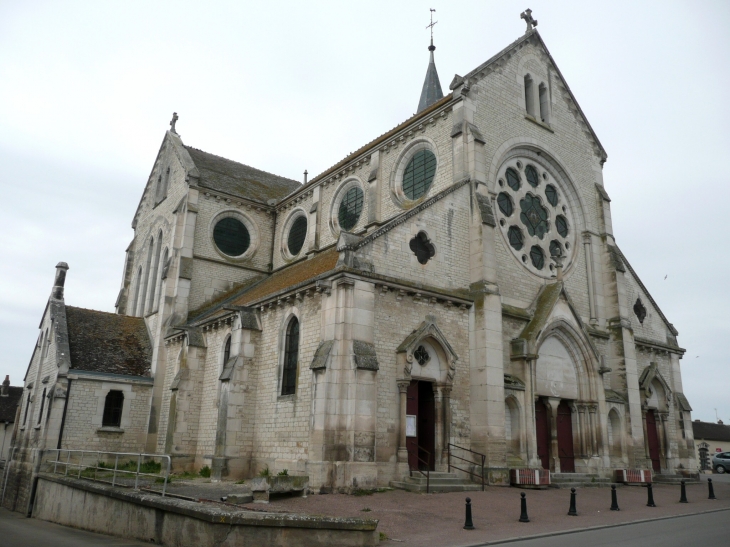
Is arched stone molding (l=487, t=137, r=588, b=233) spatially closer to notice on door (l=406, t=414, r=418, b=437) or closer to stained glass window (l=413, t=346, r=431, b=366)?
stained glass window (l=413, t=346, r=431, b=366)

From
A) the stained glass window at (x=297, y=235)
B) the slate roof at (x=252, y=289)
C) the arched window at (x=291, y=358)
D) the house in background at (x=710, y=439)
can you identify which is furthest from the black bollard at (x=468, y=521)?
the house in background at (x=710, y=439)

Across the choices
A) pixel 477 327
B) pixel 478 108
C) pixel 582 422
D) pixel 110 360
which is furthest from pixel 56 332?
pixel 582 422

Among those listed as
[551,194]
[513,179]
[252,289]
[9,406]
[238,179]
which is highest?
[238,179]

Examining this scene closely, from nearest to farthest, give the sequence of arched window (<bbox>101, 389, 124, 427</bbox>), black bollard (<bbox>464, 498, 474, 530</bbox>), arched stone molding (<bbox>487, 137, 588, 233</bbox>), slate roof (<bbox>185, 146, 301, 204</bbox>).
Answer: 1. black bollard (<bbox>464, 498, 474, 530</bbox>)
2. arched stone molding (<bbox>487, 137, 588, 233</bbox>)
3. arched window (<bbox>101, 389, 124, 427</bbox>)
4. slate roof (<bbox>185, 146, 301, 204</bbox>)

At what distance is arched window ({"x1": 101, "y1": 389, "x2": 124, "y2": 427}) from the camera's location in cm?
2473

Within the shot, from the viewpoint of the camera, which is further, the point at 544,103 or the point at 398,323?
the point at 544,103

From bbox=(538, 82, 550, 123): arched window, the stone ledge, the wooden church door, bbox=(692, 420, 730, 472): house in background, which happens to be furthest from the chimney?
bbox=(692, 420, 730, 472): house in background

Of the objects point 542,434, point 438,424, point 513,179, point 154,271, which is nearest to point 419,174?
point 513,179

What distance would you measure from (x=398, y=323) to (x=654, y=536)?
28.4 feet

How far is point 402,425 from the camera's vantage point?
55.3ft

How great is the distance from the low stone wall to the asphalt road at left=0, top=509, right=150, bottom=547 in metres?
0.40

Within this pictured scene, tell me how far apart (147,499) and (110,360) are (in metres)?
15.0

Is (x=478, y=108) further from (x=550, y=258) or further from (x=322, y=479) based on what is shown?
(x=322, y=479)

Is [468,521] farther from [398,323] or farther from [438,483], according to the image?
[398,323]
